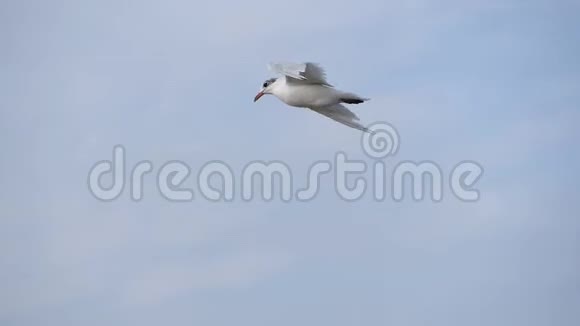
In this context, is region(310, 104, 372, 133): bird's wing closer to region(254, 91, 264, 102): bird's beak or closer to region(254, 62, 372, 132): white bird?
region(254, 62, 372, 132): white bird

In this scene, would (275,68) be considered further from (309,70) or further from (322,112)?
(322,112)

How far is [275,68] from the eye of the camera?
18.2 meters

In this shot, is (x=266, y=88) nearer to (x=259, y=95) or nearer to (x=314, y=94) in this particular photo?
(x=259, y=95)

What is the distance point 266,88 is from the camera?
67.3ft

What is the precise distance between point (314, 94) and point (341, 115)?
935 mm

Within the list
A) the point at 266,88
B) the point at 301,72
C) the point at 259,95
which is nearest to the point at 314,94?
the point at 301,72

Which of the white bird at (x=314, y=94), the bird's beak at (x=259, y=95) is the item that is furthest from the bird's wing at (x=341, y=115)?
the bird's beak at (x=259, y=95)

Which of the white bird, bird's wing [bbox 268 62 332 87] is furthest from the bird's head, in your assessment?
bird's wing [bbox 268 62 332 87]

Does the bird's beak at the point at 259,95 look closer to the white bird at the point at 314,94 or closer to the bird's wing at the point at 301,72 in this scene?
the white bird at the point at 314,94

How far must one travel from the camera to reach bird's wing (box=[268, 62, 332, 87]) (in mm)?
18203

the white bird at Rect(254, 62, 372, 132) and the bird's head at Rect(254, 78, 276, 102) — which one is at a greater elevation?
the bird's head at Rect(254, 78, 276, 102)

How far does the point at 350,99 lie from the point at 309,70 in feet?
3.64

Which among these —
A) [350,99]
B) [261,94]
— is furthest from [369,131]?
[261,94]

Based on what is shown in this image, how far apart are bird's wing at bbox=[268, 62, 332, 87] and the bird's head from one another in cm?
71
